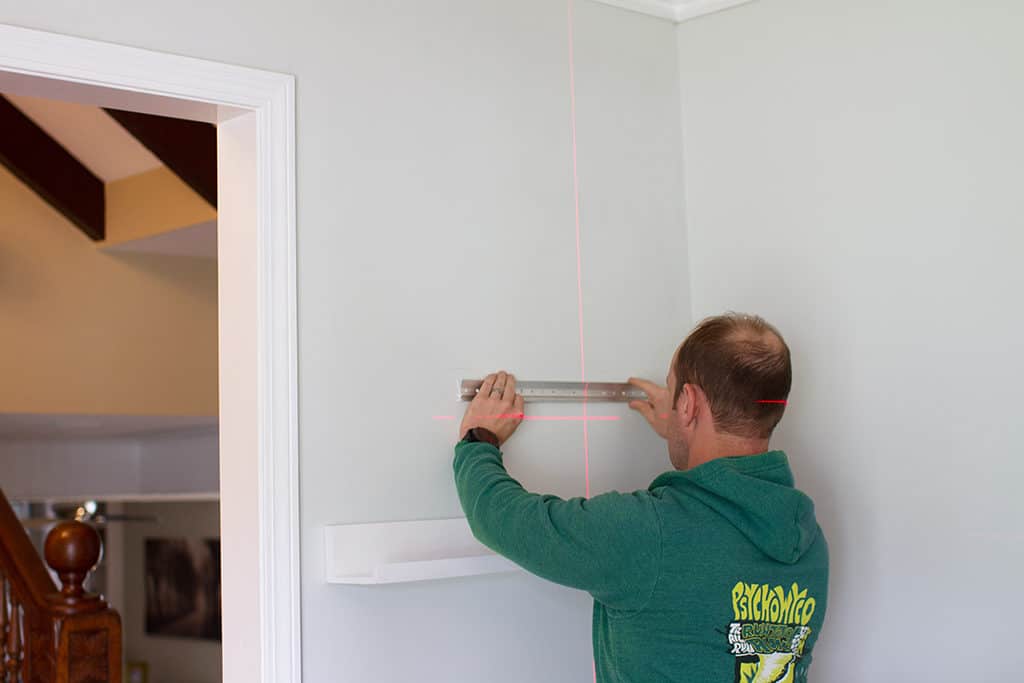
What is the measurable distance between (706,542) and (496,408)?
51 cm

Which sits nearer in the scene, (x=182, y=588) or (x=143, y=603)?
(x=182, y=588)

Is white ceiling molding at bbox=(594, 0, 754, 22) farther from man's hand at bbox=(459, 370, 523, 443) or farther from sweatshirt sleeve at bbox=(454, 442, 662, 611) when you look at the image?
sweatshirt sleeve at bbox=(454, 442, 662, 611)

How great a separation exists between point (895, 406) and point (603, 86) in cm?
83

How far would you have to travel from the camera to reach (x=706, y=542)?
1653 mm

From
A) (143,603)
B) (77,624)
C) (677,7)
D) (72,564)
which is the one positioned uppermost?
(677,7)

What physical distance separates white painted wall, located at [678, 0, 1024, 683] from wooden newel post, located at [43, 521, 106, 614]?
4.53 feet

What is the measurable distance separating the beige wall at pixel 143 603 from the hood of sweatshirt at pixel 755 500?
562cm

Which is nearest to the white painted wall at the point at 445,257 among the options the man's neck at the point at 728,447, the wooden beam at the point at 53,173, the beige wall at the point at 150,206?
the man's neck at the point at 728,447

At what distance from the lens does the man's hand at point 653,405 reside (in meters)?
2.23

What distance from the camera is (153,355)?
175 inches

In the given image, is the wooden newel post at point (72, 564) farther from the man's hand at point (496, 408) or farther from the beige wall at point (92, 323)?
the beige wall at point (92, 323)

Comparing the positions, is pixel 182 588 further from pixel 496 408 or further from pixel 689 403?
pixel 689 403

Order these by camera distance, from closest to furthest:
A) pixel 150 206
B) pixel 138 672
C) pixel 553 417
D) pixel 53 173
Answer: pixel 553 417, pixel 150 206, pixel 53 173, pixel 138 672

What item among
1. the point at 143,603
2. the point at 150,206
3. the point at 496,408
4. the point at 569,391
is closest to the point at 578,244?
the point at 569,391
